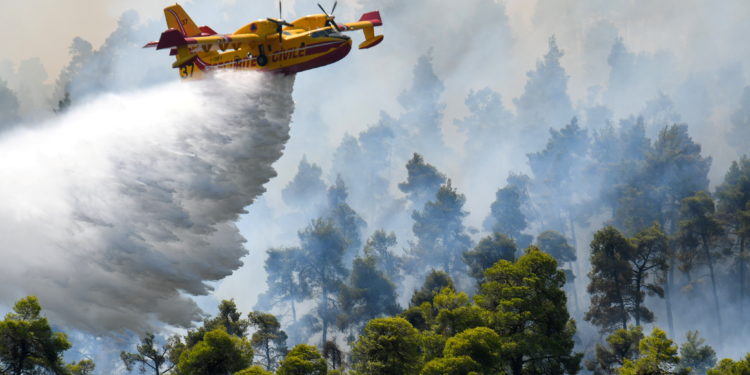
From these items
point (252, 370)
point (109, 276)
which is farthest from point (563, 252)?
point (109, 276)

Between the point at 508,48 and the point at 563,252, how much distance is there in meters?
84.3

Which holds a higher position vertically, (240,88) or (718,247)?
(718,247)

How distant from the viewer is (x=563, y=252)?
339ft

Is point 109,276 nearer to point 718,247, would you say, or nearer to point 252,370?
point 252,370

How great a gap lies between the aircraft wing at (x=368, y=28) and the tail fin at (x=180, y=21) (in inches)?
316

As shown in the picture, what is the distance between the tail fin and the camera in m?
47.5

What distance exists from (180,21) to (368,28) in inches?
396

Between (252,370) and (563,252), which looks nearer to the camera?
(252,370)

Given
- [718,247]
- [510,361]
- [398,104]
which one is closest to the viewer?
[510,361]

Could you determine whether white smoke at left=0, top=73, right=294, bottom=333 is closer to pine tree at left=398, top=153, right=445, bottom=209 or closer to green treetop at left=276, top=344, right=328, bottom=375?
green treetop at left=276, top=344, right=328, bottom=375

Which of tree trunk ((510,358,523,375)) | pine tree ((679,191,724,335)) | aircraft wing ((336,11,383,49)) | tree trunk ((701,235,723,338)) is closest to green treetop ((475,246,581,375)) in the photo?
tree trunk ((510,358,523,375))

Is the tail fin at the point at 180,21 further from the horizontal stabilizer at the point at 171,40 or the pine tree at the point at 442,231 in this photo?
the pine tree at the point at 442,231

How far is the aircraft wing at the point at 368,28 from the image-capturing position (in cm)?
4533

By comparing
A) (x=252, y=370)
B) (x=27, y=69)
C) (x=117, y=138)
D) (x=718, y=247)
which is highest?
(x=27, y=69)
